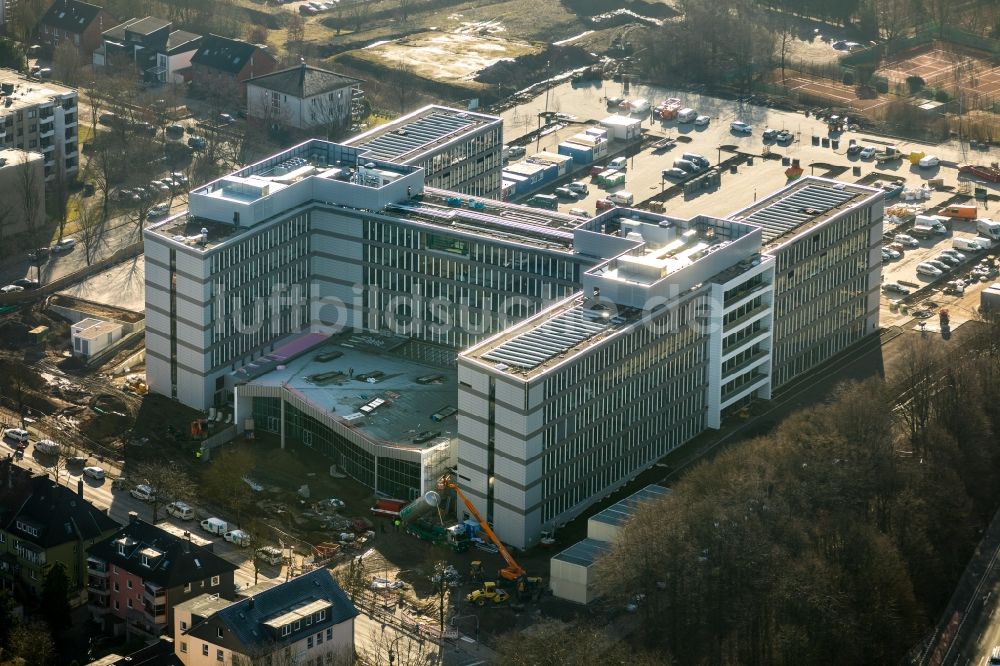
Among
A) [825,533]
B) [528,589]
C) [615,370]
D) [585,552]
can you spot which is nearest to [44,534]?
[528,589]

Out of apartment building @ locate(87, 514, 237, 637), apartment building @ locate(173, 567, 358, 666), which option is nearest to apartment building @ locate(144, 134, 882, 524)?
apartment building @ locate(173, 567, 358, 666)

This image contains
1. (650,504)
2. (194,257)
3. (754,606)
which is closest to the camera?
(754,606)

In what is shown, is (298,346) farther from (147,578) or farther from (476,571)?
(147,578)

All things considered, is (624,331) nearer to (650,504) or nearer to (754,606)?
(650,504)

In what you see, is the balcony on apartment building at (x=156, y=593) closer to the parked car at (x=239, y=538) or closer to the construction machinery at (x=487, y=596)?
the parked car at (x=239, y=538)

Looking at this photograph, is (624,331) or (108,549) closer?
(108,549)

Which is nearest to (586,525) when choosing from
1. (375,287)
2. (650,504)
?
(650,504)

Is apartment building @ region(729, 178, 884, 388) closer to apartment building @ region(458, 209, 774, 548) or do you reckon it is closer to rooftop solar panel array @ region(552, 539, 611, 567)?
apartment building @ region(458, 209, 774, 548)

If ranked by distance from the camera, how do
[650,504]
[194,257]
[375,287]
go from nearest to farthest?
1. [650,504]
2. [194,257]
3. [375,287]
